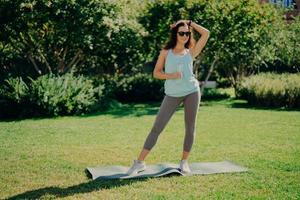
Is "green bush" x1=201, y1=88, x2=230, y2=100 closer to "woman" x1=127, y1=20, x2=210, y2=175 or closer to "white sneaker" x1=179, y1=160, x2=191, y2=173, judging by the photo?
"white sneaker" x1=179, y1=160, x2=191, y2=173

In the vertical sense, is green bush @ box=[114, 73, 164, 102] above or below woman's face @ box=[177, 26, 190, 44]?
below

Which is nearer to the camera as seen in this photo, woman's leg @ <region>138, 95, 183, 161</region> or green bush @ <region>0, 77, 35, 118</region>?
woman's leg @ <region>138, 95, 183, 161</region>

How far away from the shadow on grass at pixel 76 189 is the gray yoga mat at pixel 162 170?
15 cm

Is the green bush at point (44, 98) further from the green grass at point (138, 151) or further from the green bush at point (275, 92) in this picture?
the green bush at point (275, 92)

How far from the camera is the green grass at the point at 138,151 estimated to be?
19.2ft

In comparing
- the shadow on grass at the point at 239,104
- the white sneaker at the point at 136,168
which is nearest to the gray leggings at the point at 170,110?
the white sneaker at the point at 136,168

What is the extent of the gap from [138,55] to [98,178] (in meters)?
15.5

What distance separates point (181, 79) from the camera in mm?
6414

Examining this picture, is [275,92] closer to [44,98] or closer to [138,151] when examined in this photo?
[44,98]

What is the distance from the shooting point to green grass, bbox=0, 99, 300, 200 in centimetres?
585

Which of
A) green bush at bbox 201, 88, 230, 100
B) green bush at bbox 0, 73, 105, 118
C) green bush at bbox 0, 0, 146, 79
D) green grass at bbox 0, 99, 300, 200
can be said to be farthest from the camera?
A: green bush at bbox 201, 88, 230, 100

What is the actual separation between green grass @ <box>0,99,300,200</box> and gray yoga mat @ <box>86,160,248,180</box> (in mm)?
164

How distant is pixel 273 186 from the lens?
19.9 ft

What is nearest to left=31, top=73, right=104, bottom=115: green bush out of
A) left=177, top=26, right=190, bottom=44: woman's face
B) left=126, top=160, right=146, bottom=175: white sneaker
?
left=126, top=160, right=146, bottom=175: white sneaker
